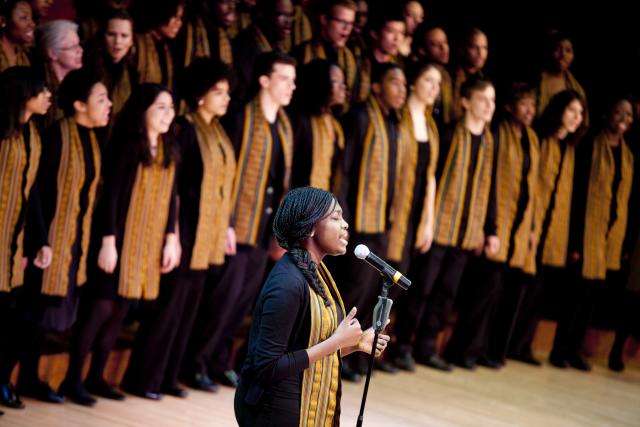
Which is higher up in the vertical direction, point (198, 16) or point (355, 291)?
point (198, 16)

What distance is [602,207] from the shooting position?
656 cm

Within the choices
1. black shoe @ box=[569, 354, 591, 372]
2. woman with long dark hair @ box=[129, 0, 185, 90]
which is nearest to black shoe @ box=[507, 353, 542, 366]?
black shoe @ box=[569, 354, 591, 372]

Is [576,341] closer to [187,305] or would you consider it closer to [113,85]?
[187,305]

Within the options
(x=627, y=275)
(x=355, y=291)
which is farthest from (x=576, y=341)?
(x=355, y=291)

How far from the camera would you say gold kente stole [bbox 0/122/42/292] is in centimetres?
402

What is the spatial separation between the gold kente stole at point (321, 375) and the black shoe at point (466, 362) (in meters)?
3.41

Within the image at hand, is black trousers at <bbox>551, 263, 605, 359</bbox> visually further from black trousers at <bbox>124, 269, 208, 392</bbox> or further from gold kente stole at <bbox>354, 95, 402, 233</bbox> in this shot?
black trousers at <bbox>124, 269, 208, 392</bbox>

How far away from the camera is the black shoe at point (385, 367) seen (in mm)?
5703

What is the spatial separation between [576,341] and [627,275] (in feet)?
1.73

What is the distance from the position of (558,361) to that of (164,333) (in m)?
2.93

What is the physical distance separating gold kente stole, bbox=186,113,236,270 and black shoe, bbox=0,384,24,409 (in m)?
0.91

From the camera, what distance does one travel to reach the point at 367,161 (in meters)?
5.37

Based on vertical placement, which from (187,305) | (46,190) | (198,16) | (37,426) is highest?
(198,16)

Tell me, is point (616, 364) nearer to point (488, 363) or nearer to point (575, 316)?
point (575, 316)
